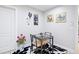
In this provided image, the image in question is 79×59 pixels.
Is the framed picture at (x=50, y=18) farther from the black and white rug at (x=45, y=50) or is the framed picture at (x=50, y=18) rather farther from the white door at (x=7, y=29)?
the white door at (x=7, y=29)

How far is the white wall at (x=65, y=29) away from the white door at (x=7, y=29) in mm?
606

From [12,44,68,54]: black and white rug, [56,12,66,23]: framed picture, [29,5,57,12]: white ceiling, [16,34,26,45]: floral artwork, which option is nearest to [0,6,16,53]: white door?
[16,34,26,45]: floral artwork

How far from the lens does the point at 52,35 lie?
190 cm

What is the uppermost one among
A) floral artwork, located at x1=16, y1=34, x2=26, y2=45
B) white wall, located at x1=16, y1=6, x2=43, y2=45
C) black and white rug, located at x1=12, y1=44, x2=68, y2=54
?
white wall, located at x1=16, y1=6, x2=43, y2=45

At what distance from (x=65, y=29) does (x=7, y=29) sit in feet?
3.33

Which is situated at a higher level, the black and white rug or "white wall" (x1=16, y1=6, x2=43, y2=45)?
"white wall" (x1=16, y1=6, x2=43, y2=45)

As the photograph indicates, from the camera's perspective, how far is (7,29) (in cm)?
185

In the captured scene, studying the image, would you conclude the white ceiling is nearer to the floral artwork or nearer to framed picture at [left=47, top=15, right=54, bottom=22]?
framed picture at [left=47, top=15, right=54, bottom=22]

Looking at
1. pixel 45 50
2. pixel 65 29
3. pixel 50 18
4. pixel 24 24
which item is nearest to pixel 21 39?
pixel 24 24

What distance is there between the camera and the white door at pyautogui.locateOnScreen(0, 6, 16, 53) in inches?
71.6

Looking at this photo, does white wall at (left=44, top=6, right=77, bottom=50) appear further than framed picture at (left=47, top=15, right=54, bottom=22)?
No

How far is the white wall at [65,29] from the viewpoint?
1832 millimetres

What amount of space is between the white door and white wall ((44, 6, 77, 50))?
61 cm
